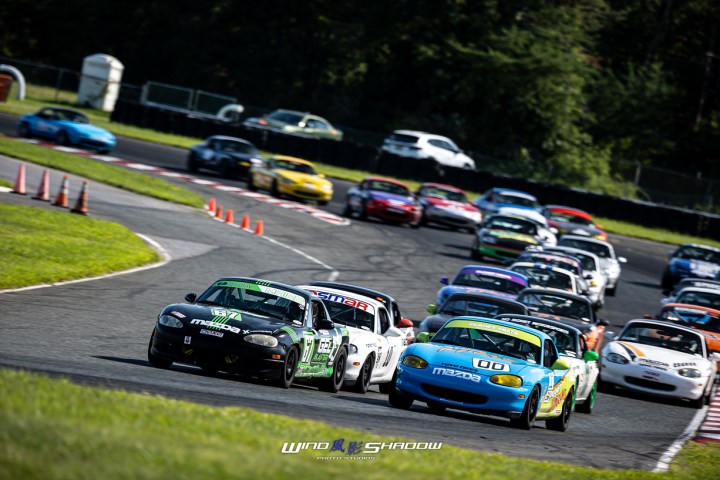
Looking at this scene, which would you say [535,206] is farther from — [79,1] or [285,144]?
[79,1]

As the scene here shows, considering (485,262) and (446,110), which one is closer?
(485,262)

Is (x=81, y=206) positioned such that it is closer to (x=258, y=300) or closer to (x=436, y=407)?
(x=258, y=300)

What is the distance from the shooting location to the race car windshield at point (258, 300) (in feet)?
43.0

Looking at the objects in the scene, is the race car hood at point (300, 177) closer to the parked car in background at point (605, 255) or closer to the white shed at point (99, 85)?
the parked car in background at point (605, 255)

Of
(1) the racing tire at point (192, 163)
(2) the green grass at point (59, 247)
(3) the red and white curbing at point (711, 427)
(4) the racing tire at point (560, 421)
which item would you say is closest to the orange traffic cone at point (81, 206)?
(2) the green grass at point (59, 247)

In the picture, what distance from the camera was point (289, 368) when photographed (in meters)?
12.6

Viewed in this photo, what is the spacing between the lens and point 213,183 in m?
38.0

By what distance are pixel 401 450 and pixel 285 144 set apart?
124 feet

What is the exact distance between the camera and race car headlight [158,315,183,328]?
1231 cm

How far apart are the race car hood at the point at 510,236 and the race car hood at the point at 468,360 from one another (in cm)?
1873

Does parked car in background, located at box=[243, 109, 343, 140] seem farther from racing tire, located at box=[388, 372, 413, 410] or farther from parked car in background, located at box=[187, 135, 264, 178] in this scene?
racing tire, located at box=[388, 372, 413, 410]

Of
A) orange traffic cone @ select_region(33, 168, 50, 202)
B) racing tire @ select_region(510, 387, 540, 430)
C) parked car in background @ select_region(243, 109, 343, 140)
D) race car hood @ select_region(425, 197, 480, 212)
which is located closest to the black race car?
racing tire @ select_region(510, 387, 540, 430)

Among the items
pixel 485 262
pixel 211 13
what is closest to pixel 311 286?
pixel 485 262

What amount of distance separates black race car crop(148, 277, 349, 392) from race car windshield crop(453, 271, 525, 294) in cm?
879
